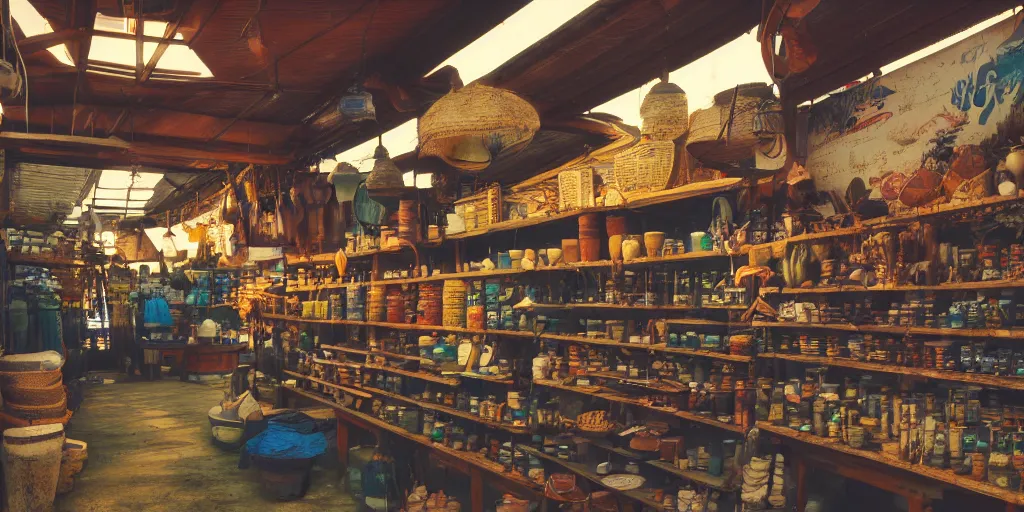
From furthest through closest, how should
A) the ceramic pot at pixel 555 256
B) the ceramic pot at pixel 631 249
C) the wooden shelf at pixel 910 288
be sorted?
the ceramic pot at pixel 555 256 < the ceramic pot at pixel 631 249 < the wooden shelf at pixel 910 288

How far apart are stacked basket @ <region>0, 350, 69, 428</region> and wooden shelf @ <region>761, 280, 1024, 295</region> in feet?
21.6

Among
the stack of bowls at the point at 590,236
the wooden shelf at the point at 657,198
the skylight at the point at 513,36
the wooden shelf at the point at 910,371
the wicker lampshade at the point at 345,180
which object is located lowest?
the wooden shelf at the point at 910,371

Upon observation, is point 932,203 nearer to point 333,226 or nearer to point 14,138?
point 333,226

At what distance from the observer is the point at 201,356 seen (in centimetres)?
1587

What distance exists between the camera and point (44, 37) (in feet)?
13.2

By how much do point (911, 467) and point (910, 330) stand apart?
65 centimetres

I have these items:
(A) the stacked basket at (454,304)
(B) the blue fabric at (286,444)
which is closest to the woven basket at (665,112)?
(A) the stacked basket at (454,304)

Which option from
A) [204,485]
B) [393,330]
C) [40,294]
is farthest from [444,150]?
[40,294]

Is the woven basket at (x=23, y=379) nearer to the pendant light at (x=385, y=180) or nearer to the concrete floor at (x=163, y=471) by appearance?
the concrete floor at (x=163, y=471)

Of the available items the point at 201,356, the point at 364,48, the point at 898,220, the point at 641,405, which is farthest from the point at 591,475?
the point at 201,356

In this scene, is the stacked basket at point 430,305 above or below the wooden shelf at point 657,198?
below

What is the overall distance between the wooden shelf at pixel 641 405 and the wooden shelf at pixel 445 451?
0.78m

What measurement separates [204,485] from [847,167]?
6.82 metres

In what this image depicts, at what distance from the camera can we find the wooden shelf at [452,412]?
5.94m
